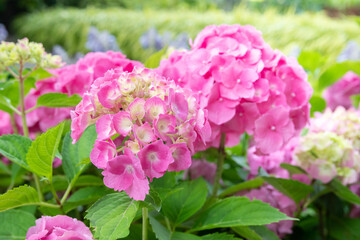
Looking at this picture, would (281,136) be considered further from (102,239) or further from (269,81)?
(102,239)

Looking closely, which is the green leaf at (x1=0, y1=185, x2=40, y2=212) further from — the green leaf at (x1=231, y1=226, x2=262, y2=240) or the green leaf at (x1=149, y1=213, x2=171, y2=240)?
the green leaf at (x1=231, y1=226, x2=262, y2=240)

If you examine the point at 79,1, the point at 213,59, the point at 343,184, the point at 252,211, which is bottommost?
the point at 79,1

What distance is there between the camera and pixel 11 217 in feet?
1.86

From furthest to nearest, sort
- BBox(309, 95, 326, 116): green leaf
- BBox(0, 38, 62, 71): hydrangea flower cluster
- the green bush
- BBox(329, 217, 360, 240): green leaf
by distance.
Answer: the green bush < BBox(309, 95, 326, 116): green leaf < BBox(329, 217, 360, 240): green leaf < BBox(0, 38, 62, 71): hydrangea flower cluster

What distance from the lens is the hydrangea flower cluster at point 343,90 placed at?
1.15m

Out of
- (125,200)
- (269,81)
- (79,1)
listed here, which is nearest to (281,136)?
(269,81)

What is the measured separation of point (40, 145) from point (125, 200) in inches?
5.0

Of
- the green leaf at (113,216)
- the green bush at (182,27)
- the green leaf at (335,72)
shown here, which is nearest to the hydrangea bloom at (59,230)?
the green leaf at (113,216)

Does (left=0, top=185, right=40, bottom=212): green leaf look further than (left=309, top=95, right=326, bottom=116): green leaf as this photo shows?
No

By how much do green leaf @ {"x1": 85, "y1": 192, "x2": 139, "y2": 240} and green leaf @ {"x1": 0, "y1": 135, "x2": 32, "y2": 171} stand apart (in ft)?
0.49

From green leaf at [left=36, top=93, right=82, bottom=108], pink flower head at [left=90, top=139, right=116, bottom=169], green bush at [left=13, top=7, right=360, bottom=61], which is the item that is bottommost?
green bush at [left=13, top=7, right=360, bottom=61]

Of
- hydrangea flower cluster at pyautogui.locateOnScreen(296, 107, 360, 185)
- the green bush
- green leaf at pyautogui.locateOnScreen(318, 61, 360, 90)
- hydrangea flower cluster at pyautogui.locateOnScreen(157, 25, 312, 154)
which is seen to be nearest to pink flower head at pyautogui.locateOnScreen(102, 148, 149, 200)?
hydrangea flower cluster at pyautogui.locateOnScreen(157, 25, 312, 154)

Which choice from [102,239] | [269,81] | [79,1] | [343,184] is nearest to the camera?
[102,239]

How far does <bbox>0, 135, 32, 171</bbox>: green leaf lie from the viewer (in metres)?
0.56
